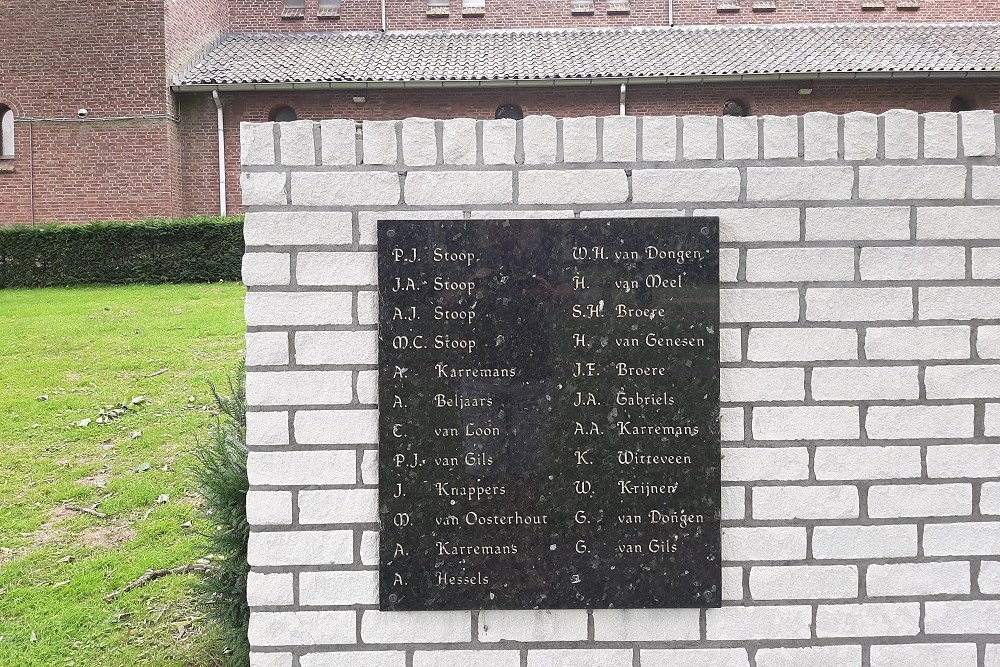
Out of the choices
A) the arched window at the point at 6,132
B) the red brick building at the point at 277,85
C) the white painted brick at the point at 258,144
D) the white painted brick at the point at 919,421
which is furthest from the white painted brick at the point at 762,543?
the arched window at the point at 6,132

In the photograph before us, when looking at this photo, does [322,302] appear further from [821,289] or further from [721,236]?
[821,289]

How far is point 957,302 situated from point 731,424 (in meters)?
0.79

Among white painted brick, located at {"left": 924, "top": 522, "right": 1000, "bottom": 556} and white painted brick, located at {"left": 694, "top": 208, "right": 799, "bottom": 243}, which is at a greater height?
white painted brick, located at {"left": 694, "top": 208, "right": 799, "bottom": 243}

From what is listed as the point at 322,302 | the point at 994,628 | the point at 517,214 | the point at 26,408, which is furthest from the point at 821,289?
the point at 26,408

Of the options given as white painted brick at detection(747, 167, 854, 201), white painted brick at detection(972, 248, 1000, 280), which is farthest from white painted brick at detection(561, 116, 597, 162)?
white painted brick at detection(972, 248, 1000, 280)

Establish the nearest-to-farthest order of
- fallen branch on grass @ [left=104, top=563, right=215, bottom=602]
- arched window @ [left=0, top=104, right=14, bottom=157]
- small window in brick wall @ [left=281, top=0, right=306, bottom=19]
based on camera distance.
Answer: fallen branch on grass @ [left=104, top=563, right=215, bottom=602]
arched window @ [left=0, top=104, right=14, bottom=157]
small window in brick wall @ [left=281, top=0, right=306, bottom=19]

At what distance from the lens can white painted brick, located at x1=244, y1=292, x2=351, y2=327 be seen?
2.36m

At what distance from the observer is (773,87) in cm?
1703

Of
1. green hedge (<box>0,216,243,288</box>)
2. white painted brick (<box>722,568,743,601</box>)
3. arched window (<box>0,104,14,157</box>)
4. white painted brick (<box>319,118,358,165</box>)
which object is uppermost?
arched window (<box>0,104,14,157</box>)

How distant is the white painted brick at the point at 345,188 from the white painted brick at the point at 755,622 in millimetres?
1624

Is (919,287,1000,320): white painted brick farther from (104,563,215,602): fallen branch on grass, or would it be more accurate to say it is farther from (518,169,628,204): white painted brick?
(104,563,215,602): fallen branch on grass

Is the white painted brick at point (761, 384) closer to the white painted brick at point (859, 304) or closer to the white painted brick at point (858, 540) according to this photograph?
the white painted brick at point (859, 304)

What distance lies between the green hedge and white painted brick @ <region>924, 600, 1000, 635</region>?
12622mm

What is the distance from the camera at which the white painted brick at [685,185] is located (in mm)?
2363
